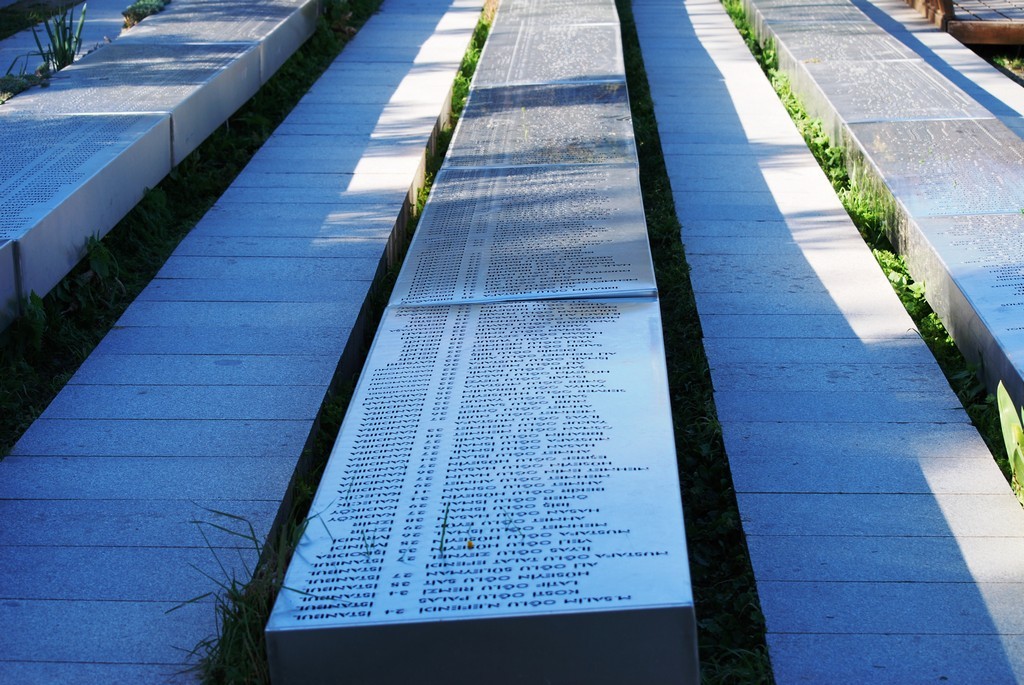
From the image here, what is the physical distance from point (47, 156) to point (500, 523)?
3.63m

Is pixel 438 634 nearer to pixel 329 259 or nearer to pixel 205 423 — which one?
pixel 205 423

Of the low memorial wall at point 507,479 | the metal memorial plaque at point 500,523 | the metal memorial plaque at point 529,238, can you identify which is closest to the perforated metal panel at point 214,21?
the metal memorial plaque at point 529,238

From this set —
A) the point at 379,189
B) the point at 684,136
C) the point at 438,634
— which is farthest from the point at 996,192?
the point at 438,634

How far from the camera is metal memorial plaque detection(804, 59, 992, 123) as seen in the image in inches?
260

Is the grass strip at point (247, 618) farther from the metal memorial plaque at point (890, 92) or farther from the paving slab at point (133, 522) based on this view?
the metal memorial plaque at point (890, 92)

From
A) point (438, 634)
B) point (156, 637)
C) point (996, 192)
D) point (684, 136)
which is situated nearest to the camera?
point (438, 634)

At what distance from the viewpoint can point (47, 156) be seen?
5.45 m

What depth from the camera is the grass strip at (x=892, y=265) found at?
4.09m

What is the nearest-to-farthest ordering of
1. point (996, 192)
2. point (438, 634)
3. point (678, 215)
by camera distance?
1. point (438, 634)
2. point (996, 192)
3. point (678, 215)

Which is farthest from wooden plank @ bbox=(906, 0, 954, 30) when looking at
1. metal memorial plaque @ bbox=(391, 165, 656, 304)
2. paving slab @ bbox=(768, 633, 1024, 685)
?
paving slab @ bbox=(768, 633, 1024, 685)

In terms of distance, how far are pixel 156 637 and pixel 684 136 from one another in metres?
5.17

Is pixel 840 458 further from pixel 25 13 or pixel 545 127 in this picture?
pixel 25 13

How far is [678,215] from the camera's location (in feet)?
19.8

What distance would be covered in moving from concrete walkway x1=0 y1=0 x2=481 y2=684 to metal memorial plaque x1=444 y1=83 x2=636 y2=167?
1.35 feet
